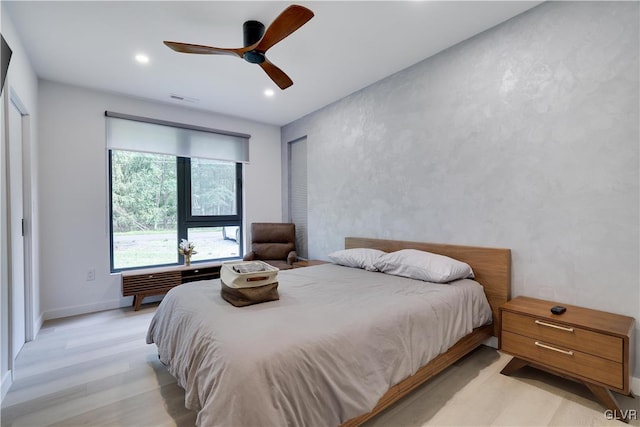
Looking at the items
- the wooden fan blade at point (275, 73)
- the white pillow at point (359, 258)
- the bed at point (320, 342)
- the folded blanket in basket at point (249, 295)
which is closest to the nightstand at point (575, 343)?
the bed at point (320, 342)

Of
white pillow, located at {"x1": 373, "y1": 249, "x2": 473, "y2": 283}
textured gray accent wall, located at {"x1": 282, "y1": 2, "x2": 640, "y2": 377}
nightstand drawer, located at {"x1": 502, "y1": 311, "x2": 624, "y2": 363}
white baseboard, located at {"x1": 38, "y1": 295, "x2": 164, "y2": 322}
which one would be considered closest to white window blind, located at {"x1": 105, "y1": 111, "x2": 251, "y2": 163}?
white baseboard, located at {"x1": 38, "y1": 295, "x2": 164, "y2": 322}

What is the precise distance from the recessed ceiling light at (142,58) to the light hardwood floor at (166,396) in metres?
2.74

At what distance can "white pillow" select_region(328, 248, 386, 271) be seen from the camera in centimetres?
291

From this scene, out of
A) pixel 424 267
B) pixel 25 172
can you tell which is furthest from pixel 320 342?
pixel 25 172

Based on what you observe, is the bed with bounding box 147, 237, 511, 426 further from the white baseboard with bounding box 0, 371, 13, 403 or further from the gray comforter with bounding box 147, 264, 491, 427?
the white baseboard with bounding box 0, 371, 13, 403

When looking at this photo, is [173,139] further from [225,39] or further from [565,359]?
[565,359]

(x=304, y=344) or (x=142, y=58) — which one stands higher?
(x=142, y=58)

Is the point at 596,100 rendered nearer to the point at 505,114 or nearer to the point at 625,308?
the point at 505,114

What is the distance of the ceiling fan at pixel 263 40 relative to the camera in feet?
5.68

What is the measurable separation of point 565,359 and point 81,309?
4.69 m

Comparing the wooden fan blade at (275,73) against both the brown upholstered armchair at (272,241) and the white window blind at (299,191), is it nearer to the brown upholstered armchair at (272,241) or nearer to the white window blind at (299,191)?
the white window blind at (299,191)

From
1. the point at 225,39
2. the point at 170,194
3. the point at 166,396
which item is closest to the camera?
the point at 166,396

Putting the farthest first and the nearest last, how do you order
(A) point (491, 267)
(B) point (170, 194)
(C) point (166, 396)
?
(B) point (170, 194), (A) point (491, 267), (C) point (166, 396)

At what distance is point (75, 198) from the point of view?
11.2 feet
